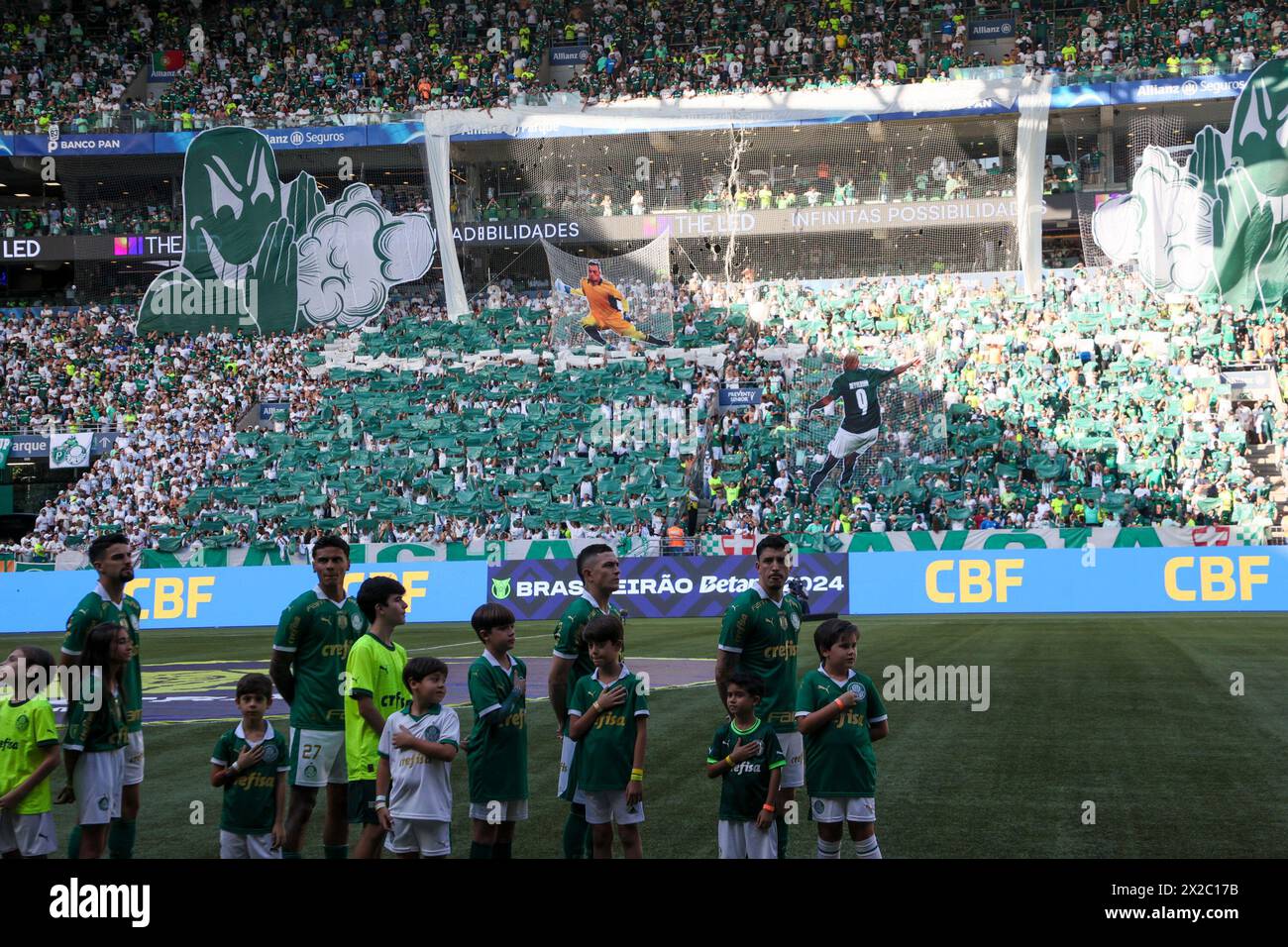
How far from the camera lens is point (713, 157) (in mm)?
48531

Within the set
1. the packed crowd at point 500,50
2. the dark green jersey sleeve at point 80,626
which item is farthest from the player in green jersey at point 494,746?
the packed crowd at point 500,50

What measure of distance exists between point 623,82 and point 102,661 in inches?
1742

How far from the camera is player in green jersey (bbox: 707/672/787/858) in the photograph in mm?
7508

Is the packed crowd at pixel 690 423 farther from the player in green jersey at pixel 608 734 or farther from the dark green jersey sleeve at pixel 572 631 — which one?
the player in green jersey at pixel 608 734

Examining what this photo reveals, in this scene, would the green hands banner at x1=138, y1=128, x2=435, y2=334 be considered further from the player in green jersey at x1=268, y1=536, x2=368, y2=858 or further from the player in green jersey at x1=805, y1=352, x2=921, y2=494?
the player in green jersey at x1=268, y1=536, x2=368, y2=858

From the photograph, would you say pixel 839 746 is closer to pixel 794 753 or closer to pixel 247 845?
pixel 794 753

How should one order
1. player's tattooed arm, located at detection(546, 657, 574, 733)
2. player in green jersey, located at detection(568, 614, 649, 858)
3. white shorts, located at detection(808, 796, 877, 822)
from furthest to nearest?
player's tattooed arm, located at detection(546, 657, 574, 733) → white shorts, located at detection(808, 796, 877, 822) → player in green jersey, located at detection(568, 614, 649, 858)

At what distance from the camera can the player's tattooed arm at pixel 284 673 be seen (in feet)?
29.1

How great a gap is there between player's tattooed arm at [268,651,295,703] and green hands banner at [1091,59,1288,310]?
3769 centimetres

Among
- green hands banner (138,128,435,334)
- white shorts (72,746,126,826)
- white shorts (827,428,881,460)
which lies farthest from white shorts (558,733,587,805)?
green hands banner (138,128,435,334)

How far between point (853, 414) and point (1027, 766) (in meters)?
25.3

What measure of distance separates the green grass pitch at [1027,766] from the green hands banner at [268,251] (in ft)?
93.5
